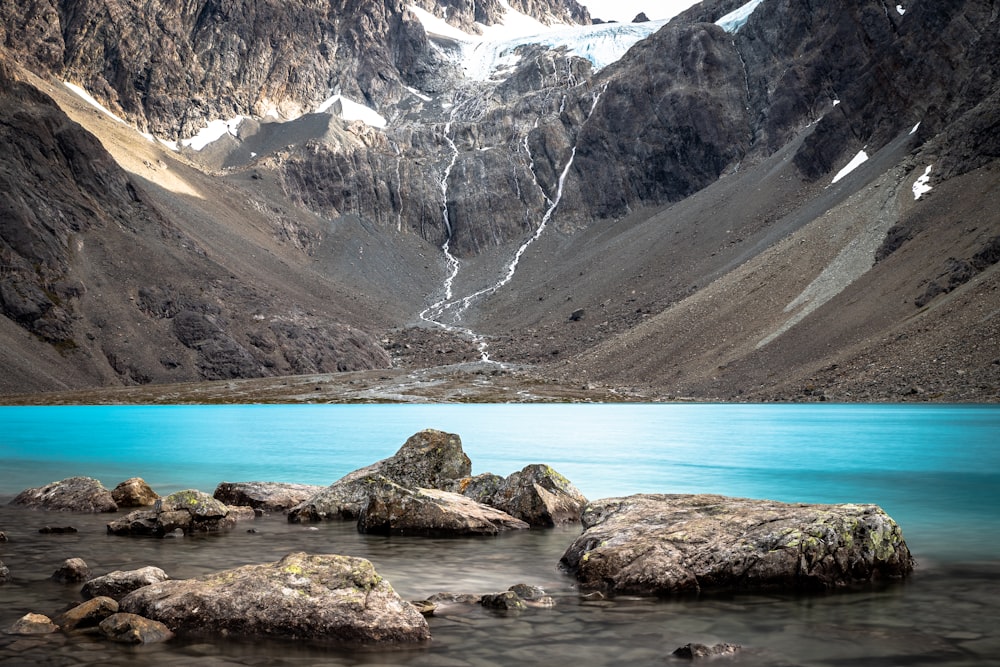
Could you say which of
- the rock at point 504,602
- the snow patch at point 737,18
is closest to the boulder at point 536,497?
the rock at point 504,602

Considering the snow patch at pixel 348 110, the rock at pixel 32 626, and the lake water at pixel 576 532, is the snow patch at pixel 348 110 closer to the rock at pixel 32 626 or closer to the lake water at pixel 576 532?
the lake water at pixel 576 532

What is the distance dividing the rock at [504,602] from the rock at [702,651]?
8.60 feet

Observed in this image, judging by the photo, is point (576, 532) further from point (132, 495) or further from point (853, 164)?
point (853, 164)

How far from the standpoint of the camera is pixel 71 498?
21.1 meters

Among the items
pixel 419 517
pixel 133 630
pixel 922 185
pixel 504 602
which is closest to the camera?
Answer: pixel 133 630

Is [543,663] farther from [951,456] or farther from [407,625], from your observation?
[951,456]

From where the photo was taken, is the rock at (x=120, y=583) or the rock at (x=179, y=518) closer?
the rock at (x=120, y=583)

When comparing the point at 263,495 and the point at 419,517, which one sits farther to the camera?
the point at 263,495

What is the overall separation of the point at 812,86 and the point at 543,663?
14324cm

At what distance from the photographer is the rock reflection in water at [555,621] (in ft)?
30.2

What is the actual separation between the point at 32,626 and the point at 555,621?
6.30m

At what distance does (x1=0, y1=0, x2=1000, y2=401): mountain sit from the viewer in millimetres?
76750

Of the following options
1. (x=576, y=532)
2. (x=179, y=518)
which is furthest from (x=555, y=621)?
(x=179, y=518)

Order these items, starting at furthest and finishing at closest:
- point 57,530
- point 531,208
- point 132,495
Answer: point 531,208 < point 132,495 < point 57,530
